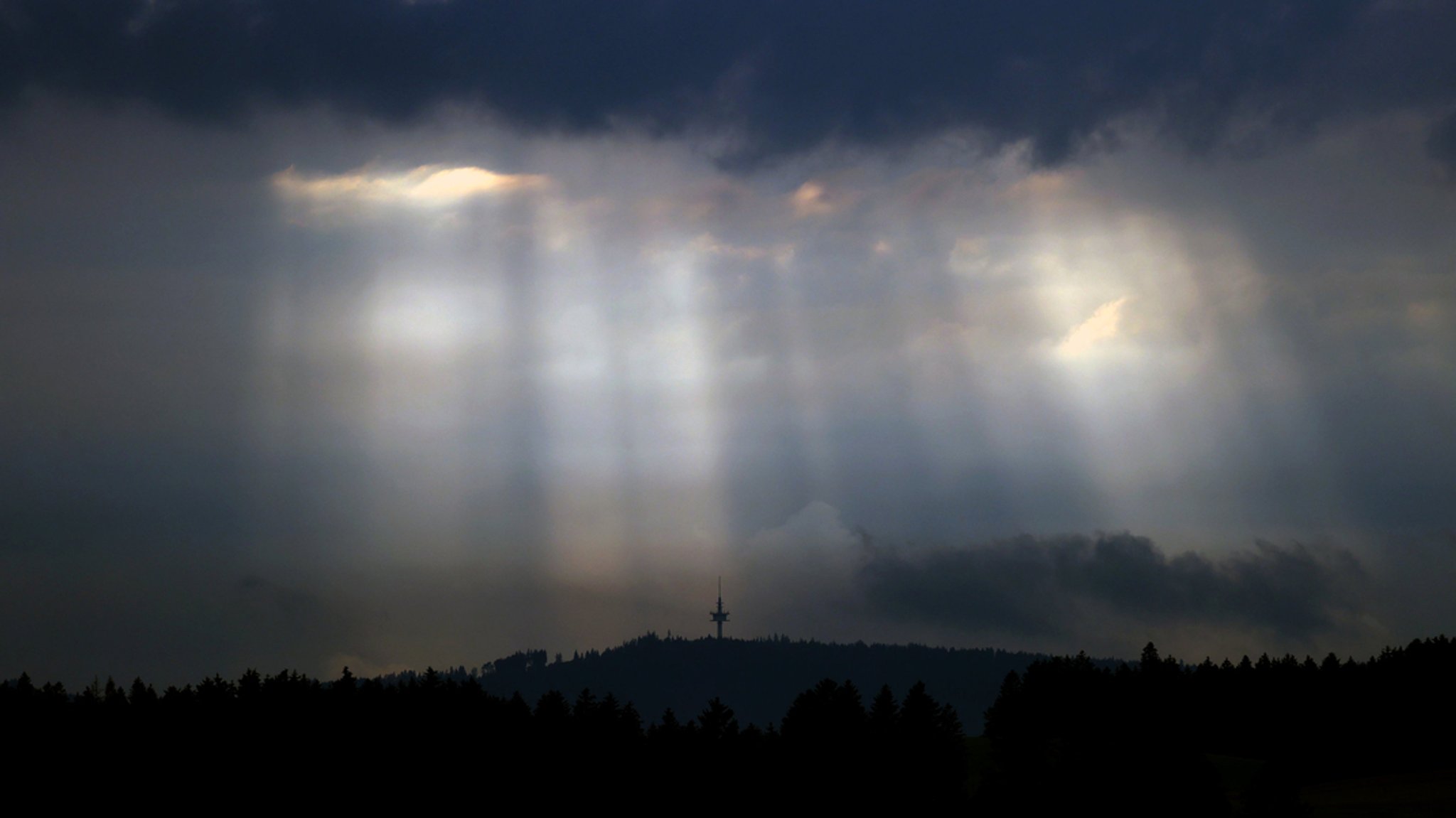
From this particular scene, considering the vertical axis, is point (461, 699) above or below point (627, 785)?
above

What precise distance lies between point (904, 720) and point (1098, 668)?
3986 centimetres

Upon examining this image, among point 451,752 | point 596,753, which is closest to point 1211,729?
Answer: point 596,753

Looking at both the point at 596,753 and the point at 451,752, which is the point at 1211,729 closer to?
the point at 596,753

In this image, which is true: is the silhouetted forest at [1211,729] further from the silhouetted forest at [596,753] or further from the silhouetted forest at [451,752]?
the silhouetted forest at [451,752]

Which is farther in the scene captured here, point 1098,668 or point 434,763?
point 1098,668

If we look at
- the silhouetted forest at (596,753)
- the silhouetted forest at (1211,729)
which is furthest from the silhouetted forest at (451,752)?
the silhouetted forest at (1211,729)

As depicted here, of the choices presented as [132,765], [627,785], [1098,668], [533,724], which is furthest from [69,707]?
[1098,668]

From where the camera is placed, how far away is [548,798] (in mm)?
110938

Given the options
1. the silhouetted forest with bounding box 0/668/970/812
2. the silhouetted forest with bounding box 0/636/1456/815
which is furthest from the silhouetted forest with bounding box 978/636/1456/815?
the silhouetted forest with bounding box 0/668/970/812

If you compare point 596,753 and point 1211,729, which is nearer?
point 596,753

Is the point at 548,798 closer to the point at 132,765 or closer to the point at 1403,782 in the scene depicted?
the point at 132,765

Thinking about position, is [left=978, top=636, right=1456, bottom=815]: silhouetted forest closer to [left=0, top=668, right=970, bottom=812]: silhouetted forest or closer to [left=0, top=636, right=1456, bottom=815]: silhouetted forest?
[left=0, top=636, right=1456, bottom=815]: silhouetted forest

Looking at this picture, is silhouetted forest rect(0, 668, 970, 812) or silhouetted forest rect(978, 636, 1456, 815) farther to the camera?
silhouetted forest rect(0, 668, 970, 812)

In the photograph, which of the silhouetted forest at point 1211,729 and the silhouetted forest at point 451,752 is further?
the silhouetted forest at point 451,752
